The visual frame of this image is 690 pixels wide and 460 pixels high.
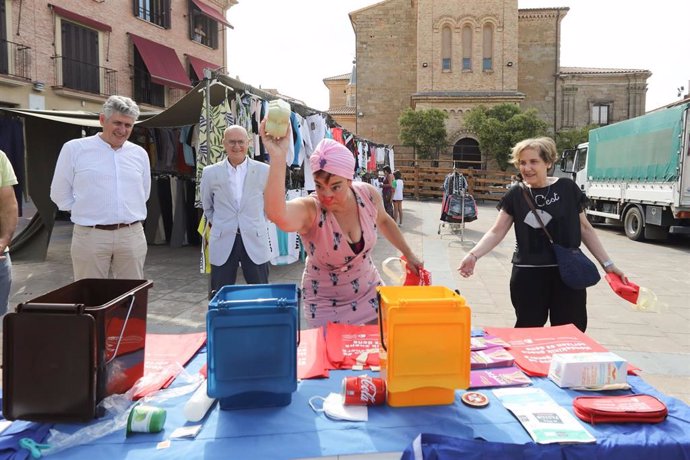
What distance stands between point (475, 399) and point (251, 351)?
30.8 inches

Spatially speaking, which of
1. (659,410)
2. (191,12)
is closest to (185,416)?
(659,410)

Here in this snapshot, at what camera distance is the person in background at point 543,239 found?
314cm

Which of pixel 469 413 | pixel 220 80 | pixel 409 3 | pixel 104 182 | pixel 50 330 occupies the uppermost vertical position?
pixel 409 3

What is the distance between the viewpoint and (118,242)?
3.53 meters

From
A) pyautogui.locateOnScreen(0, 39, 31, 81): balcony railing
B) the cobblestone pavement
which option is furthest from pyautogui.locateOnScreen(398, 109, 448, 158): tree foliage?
pyautogui.locateOnScreen(0, 39, 31, 81): balcony railing

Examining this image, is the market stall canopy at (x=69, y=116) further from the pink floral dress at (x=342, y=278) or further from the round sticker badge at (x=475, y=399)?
the round sticker badge at (x=475, y=399)

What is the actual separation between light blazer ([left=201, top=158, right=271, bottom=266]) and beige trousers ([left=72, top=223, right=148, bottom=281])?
0.76m

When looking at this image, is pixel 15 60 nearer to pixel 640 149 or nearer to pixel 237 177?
pixel 237 177

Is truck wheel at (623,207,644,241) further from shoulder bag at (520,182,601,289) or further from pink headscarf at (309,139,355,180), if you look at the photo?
pink headscarf at (309,139,355,180)

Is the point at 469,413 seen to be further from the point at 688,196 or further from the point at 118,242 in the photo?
the point at 688,196

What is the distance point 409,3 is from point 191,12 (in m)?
17.6

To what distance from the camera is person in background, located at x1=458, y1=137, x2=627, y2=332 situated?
3.14m

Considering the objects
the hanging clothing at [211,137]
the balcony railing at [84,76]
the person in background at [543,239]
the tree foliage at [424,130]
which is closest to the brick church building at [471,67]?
the tree foliage at [424,130]

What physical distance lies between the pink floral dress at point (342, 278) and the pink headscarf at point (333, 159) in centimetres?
39
